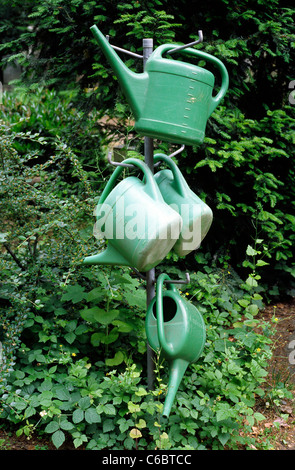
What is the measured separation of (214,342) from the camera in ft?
8.20

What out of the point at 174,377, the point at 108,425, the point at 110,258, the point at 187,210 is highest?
the point at 187,210

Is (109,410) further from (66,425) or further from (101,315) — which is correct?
(101,315)

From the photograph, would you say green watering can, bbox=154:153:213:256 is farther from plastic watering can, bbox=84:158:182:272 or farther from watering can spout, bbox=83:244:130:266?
watering can spout, bbox=83:244:130:266

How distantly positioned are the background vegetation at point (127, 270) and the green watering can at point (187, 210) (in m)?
0.55

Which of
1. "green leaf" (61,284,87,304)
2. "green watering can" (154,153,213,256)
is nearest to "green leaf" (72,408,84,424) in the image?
"green leaf" (61,284,87,304)

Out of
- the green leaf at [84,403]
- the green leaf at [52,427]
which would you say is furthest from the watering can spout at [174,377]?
the green leaf at [52,427]

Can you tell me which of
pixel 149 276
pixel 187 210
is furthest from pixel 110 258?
pixel 187 210

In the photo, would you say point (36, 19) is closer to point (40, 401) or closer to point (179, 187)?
point (179, 187)

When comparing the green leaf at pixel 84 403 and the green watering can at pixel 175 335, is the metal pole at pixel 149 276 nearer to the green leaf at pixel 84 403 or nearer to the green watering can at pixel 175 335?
the green watering can at pixel 175 335

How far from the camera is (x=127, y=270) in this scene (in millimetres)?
2709

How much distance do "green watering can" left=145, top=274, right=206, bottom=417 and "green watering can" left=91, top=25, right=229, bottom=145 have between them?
680 millimetres

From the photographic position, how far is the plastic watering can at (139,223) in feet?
5.65

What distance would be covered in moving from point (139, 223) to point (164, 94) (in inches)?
19.9

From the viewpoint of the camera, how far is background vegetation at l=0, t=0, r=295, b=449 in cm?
208
